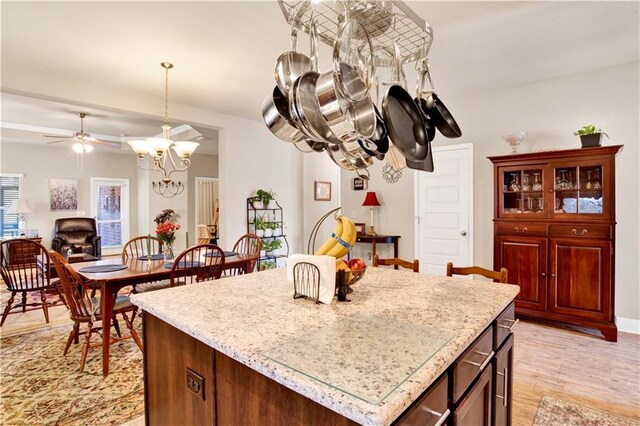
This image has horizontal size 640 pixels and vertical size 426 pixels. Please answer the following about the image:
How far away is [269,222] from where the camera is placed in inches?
225

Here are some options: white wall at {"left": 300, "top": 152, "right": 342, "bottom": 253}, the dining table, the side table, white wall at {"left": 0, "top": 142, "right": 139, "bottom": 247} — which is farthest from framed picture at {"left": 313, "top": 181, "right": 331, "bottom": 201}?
white wall at {"left": 0, "top": 142, "right": 139, "bottom": 247}

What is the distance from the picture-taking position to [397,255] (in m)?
4.96

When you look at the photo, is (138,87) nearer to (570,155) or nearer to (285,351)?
(285,351)

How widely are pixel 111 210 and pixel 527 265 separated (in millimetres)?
8672

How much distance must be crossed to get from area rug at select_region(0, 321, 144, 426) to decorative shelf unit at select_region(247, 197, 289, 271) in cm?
256

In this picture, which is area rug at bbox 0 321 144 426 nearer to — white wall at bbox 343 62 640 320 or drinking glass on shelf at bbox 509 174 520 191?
white wall at bbox 343 62 640 320

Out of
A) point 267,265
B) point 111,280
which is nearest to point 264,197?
point 267,265

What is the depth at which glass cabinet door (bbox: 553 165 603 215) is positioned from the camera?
3.30m

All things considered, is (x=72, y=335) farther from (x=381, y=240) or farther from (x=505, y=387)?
(x=381, y=240)

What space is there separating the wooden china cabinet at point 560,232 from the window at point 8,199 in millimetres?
8873

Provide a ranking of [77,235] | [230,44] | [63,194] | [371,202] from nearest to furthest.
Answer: [230,44]
[371,202]
[77,235]
[63,194]

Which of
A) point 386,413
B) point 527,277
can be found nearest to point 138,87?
point 386,413

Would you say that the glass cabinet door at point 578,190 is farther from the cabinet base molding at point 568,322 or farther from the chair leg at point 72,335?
the chair leg at point 72,335

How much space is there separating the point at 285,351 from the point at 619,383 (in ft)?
9.34
